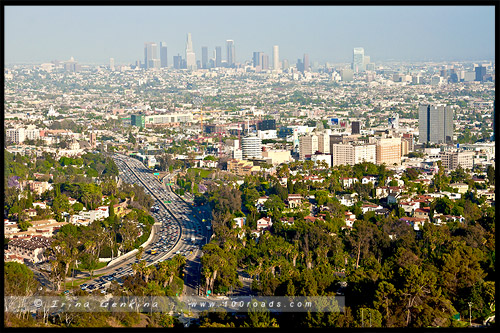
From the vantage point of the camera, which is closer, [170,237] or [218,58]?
[170,237]

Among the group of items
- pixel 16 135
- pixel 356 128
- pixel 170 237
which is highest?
pixel 356 128

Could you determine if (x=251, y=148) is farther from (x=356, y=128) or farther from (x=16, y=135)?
(x=16, y=135)

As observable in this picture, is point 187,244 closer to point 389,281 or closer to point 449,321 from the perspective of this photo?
point 389,281

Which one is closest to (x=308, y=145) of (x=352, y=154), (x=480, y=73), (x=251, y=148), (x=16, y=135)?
(x=251, y=148)

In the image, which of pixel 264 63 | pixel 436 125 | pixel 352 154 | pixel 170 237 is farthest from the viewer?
pixel 436 125

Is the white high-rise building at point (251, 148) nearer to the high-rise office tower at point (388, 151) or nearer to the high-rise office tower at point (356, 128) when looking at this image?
the high-rise office tower at point (388, 151)

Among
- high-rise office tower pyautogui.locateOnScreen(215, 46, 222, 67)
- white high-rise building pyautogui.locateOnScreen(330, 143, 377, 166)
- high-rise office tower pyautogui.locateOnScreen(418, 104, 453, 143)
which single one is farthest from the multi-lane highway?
high-rise office tower pyautogui.locateOnScreen(418, 104, 453, 143)

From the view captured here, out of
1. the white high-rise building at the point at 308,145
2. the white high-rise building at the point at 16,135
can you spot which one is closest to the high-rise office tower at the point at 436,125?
the white high-rise building at the point at 308,145
